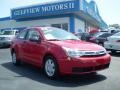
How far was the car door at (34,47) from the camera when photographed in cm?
905

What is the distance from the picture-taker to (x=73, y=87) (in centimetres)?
747

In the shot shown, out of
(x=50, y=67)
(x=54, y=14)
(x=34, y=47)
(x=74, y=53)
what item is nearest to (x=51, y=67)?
(x=50, y=67)

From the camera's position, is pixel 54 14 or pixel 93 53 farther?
pixel 54 14

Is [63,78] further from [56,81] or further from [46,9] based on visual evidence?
[46,9]

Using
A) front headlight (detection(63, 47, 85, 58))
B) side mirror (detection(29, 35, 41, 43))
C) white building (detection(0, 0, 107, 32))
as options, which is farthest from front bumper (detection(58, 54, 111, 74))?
white building (detection(0, 0, 107, 32))

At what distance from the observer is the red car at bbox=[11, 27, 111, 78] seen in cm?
784

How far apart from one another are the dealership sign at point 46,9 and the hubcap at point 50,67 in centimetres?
2095

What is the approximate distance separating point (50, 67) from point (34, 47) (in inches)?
48.1

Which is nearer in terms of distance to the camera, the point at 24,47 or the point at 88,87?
the point at 88,87

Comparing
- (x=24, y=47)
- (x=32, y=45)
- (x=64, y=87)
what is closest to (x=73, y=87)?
(x=64, y=87)

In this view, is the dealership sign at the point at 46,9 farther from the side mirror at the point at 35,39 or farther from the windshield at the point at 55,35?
the side mirror at the point at 35,39

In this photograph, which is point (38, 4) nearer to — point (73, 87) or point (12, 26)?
point (12, 26)

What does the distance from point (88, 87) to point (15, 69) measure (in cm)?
387

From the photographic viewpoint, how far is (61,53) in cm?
801
